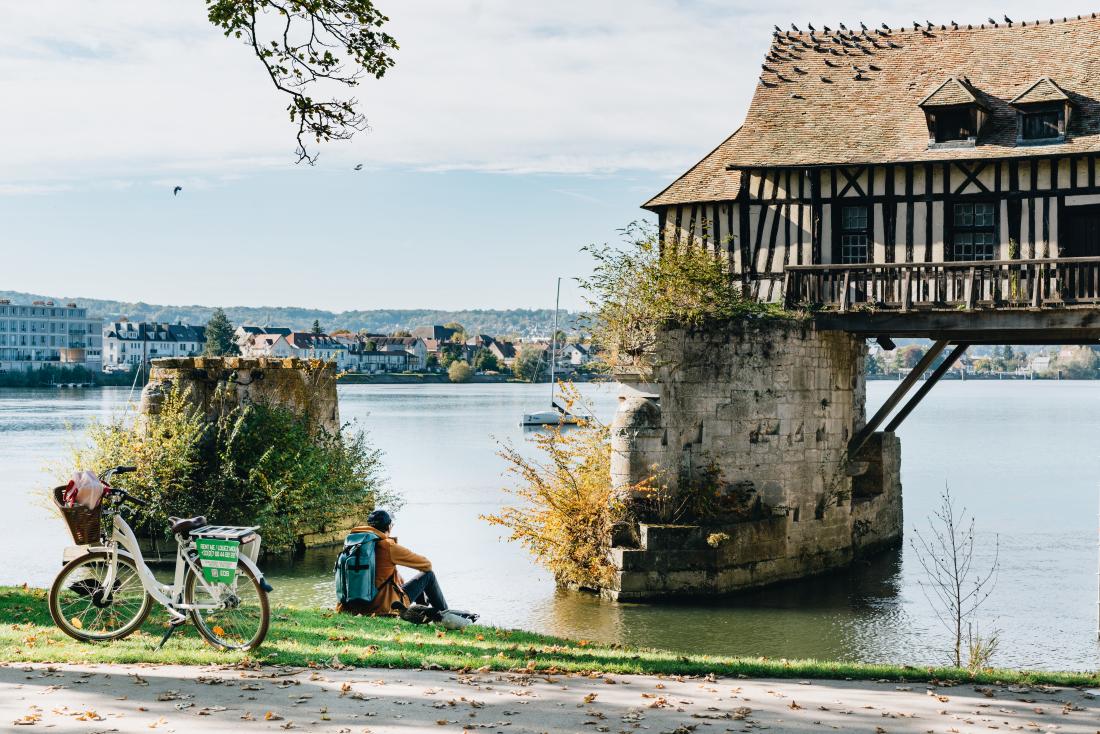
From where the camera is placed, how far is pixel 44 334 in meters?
180

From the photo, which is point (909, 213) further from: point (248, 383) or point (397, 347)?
point (397, 347)

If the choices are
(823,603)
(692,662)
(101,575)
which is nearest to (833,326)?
(823,603)

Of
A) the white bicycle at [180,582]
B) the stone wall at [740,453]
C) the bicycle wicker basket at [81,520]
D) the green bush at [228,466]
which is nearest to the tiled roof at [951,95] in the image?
the stone wall at [740,453]

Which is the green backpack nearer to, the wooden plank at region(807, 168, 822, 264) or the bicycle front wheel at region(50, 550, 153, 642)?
the bicycle front wheel at region(50, 550, 153, 642)

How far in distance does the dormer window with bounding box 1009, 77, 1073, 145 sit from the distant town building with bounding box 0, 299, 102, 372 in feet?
558

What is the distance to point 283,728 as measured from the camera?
647 centimetres

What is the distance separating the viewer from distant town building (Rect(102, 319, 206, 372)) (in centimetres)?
19050

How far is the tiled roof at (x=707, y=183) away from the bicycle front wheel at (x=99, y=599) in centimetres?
1469

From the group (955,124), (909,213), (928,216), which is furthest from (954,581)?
(955,124)

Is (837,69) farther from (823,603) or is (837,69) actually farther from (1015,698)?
(1015,698)

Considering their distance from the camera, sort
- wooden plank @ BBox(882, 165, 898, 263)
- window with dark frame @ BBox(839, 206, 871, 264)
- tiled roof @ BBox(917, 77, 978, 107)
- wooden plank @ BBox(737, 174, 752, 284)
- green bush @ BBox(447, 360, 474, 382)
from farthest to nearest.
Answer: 1. green bush @ BBox(447, 360, 474, 382)
2. wooden plank @ BBox(737, 174, 752, 284)
3. window with dark frame @ BBox(839, 206, 871, 264)
4. wooden plank @ BBox(882, 165, 898, 263)
5. tiled roof @ BBox(917, 77, 978, 107)

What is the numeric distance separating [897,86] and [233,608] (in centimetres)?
1740

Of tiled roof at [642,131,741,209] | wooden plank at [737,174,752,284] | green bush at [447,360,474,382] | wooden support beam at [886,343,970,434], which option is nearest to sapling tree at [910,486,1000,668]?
wooden support beam at [886,343,970,434]

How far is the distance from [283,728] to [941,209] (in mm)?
16364
